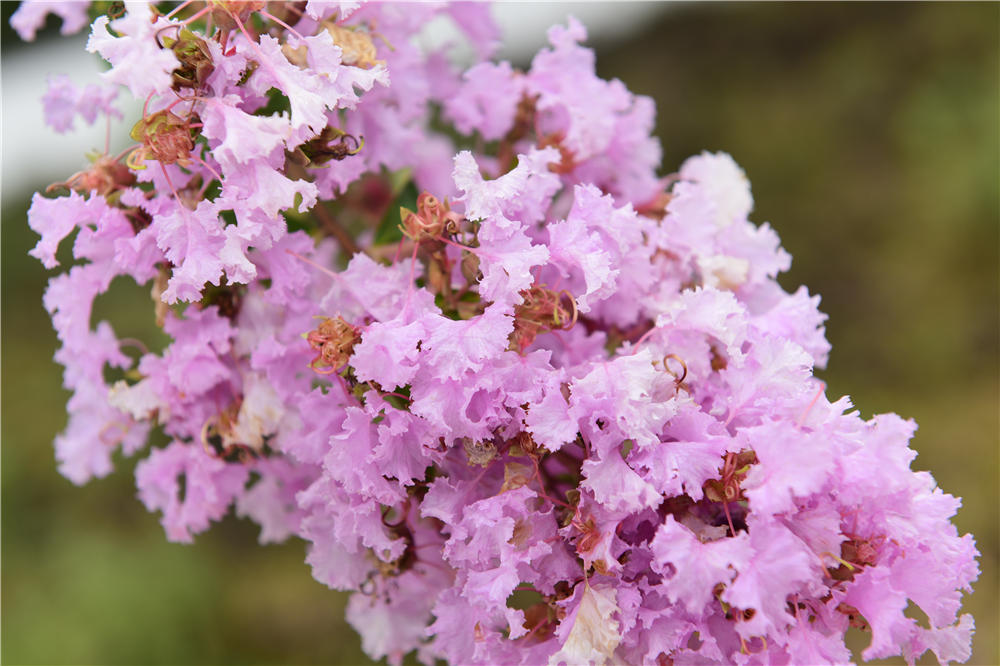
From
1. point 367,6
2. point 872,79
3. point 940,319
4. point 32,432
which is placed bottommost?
point 32,432

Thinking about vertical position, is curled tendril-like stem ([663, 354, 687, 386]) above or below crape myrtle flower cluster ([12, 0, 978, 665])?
above

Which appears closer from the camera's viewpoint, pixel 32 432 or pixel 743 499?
pixel 743 499

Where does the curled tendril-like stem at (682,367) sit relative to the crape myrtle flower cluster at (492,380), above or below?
above

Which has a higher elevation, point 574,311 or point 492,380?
point 574,311

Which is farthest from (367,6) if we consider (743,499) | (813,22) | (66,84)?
(813,22)

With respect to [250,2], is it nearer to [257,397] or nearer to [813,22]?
[257,397]

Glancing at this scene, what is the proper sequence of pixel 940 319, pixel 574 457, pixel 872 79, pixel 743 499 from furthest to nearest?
pixel 872 79 < pixel 940 319 < pixel 574 457 < pixel 743 499

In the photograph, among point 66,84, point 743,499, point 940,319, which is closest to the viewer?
point 743,499

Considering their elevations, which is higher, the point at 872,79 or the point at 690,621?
the point at 872,79
